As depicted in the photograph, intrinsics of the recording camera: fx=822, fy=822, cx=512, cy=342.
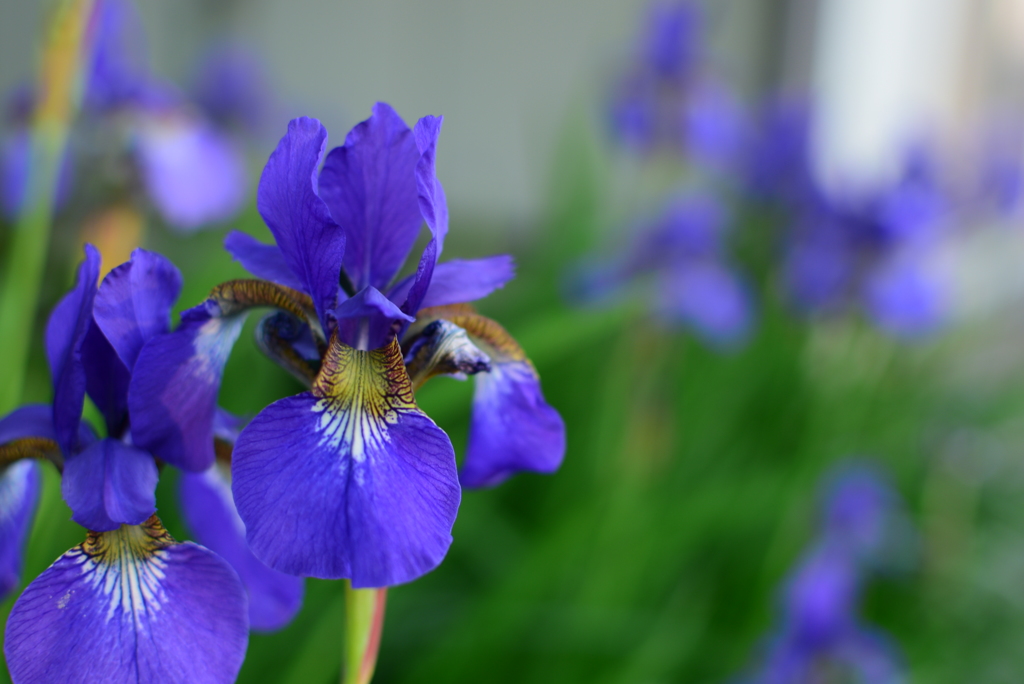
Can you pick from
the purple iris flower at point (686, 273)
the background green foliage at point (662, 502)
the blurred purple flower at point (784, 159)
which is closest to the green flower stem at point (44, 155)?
the background green foliage at point (662, 502)

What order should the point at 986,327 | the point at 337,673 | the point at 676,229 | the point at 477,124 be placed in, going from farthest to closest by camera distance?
the point at 477,124, the point at 986,327, the point at 676,229, the point at 337,673

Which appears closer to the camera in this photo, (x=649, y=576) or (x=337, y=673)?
(x=337, y=673)

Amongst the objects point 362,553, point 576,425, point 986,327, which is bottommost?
point 986,327

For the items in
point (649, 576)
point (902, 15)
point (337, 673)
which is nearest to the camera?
point (337, 673)

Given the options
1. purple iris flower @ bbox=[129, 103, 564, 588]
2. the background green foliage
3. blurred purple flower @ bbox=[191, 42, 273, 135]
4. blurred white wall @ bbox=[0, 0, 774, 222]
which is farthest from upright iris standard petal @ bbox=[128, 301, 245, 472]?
blurred white wall @ bbox=[0, 0, 774, 222]

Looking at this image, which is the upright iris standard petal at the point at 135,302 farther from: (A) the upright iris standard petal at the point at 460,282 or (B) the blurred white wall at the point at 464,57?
(B) the blurred white wall at the point at 464,57

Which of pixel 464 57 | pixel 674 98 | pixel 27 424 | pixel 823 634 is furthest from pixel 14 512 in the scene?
pixel 464 57

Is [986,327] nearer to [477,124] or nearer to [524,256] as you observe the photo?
[524,256]

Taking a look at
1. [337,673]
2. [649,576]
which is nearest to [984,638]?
[649,576]

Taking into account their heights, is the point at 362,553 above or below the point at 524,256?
above
